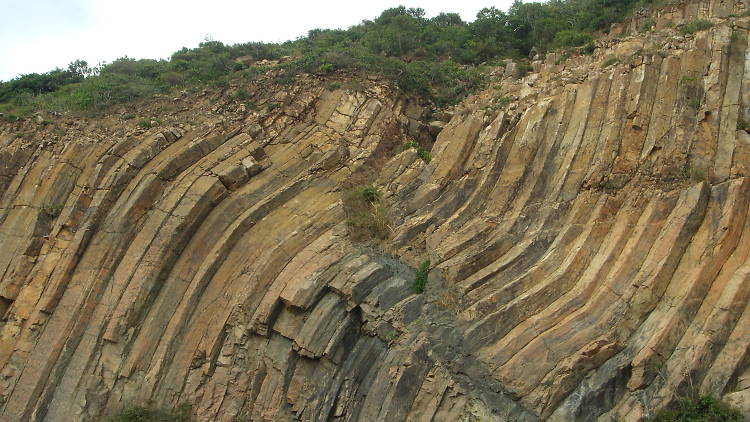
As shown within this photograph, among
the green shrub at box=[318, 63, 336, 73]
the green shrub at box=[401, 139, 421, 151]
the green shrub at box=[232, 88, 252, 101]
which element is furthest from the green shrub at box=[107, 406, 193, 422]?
the green shrub at box=[318, 63, 336, 73]

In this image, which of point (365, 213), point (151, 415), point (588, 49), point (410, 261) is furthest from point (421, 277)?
point (588, 49)

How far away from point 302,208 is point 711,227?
1024cm

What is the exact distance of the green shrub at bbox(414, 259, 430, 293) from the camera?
46.5ft

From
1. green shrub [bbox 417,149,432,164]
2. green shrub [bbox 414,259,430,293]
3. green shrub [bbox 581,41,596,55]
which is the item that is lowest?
green shrub [bbox 414,259,430,293]

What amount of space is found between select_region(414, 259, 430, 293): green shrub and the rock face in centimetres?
23

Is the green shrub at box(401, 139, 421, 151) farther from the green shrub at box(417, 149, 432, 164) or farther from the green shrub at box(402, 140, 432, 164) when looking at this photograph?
the green shrub at box(417, 149, 432, 164)

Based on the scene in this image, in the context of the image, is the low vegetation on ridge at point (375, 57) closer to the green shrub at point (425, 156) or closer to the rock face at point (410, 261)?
the rock face at point (410, 261)

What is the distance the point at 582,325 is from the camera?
12086mm

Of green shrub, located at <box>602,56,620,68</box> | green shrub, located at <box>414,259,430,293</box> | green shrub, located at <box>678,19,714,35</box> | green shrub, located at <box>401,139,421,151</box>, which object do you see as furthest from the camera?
green shrub, located at <box>401,139,421,151</box>

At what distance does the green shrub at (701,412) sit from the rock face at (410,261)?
0.64ft

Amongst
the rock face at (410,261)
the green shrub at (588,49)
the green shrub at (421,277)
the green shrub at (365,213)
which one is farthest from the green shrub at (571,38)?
the green shrub at (421,277)

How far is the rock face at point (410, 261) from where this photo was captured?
11914mm

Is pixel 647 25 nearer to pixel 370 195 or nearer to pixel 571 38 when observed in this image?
pixel 571 38

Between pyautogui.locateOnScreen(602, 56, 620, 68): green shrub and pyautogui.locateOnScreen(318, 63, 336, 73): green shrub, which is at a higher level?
pyautogui.locateOnScreen(602, 56, 620, 68): green shrub
